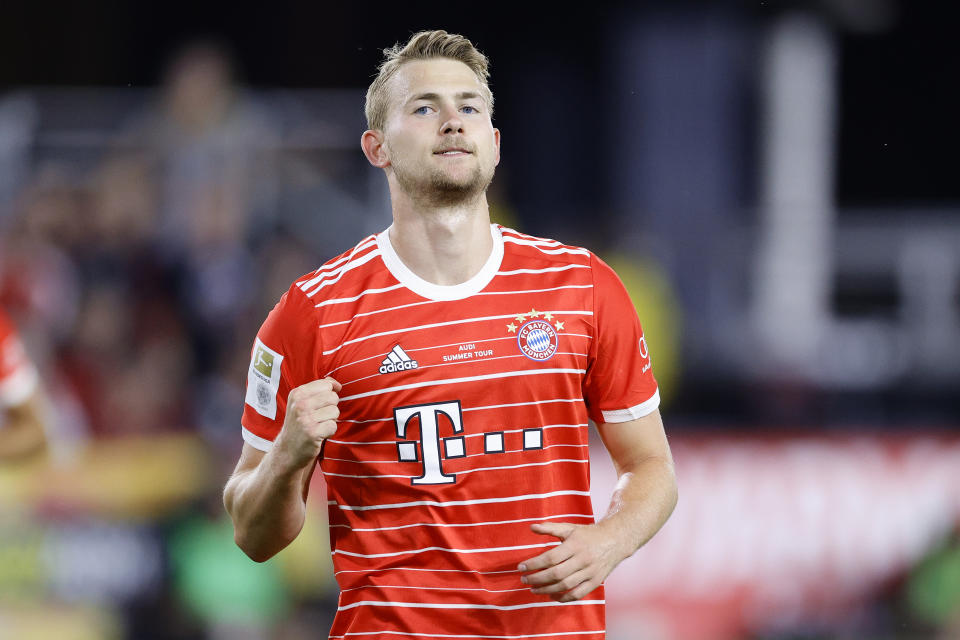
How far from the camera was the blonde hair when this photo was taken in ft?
12.9

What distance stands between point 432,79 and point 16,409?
117 inches

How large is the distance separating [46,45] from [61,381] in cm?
505

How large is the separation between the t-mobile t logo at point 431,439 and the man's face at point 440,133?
1.88 feet

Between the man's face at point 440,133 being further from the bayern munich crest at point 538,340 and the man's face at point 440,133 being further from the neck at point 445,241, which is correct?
the bayern munich crest at point 538,340

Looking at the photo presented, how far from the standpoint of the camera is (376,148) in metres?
4.01

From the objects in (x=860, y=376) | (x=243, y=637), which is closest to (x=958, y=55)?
(x=860, y=376)

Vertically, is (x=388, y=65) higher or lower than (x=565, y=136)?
lower

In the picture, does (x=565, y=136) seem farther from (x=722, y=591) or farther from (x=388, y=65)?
(x=388, y=65)

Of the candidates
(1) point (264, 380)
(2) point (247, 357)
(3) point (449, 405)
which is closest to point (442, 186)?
(3) point (449, 405)

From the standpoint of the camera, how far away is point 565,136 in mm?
13125

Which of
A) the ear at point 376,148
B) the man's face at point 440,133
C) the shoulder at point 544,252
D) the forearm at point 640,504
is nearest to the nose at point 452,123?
the man's face at point 440,133

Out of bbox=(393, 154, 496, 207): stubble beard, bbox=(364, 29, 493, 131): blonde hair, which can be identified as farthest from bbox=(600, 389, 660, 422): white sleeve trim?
bbox=(364, 29, 493, 131): blonde hair

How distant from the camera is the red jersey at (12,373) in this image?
5934 millimetres

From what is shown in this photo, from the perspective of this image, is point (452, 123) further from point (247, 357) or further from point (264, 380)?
point (247, 357)
